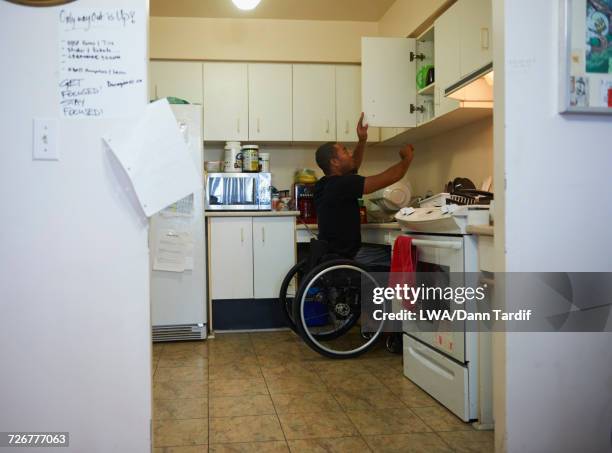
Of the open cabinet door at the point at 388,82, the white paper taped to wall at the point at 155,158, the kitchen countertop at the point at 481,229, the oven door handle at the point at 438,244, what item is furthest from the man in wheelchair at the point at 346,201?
the white paper taped to wall at the point at 155,158

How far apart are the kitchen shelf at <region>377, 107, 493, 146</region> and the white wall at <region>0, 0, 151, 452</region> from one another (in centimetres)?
205

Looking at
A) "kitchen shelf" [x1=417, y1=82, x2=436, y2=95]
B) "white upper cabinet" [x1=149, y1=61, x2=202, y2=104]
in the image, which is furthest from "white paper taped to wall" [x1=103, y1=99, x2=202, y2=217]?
"white upper cabinet" [x1=149, y1=61, x2=202, y2=104]

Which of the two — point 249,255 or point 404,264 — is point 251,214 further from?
point 404,264

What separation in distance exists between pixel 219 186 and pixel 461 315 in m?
2.29

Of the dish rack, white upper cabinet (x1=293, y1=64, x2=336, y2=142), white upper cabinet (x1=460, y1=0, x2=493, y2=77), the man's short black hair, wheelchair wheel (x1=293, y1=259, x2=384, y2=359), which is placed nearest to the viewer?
the dish rack

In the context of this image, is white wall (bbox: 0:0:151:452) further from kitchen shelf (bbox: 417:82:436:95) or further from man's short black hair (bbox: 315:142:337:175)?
kitchen shelf (bbox: 417:82:436:95)

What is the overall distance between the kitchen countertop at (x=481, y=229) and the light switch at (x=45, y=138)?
4.71 feet

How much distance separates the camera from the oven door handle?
2.16 m

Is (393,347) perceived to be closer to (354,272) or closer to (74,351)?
(354,272)

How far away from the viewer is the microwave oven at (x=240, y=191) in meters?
3.96

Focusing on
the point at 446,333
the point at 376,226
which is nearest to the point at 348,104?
the point at 376,226

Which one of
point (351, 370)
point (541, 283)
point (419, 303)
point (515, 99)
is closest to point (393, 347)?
point (351, 370)

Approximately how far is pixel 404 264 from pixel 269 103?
2.20 meters

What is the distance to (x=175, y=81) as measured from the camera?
4.20 metres
